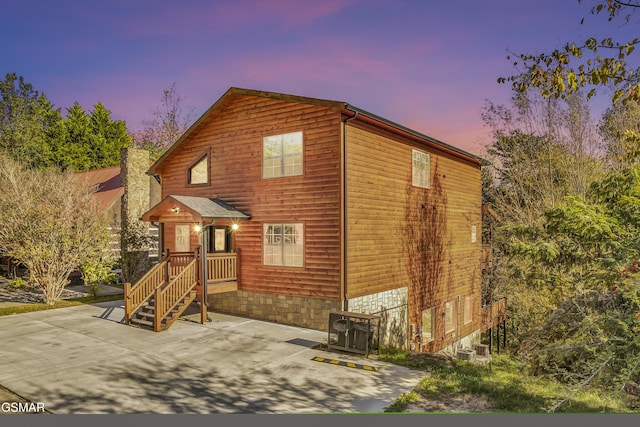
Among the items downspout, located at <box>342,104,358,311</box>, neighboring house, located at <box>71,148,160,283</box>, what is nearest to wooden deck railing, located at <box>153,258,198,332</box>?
downspout, located at <box>342,104,358,311</box>

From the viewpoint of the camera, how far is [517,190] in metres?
20.3

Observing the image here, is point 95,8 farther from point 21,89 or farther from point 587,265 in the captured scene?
point 21,89

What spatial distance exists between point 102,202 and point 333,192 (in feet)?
49.7

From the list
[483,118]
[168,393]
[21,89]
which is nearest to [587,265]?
[168,393]

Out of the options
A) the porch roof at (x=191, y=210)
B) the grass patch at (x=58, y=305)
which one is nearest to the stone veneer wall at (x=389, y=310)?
the porch roof at (x=191, y=210)

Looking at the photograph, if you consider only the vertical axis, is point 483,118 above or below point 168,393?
above

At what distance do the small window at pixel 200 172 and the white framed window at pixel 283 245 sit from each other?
A: 349 centimetres

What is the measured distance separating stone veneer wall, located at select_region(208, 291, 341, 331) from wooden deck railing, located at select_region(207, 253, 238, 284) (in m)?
0.73

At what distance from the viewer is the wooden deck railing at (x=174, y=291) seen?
36.2ft

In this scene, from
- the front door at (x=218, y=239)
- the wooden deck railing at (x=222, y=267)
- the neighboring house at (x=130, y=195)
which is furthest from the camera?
the neighboring house at (x=130, y=195)

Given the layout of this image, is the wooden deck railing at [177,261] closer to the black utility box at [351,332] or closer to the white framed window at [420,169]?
the black utility box at [351,332]

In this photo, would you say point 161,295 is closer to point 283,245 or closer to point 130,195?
point 283,245

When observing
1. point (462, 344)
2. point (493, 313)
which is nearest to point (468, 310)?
point (462, 344)

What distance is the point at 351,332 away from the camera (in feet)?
30.0
